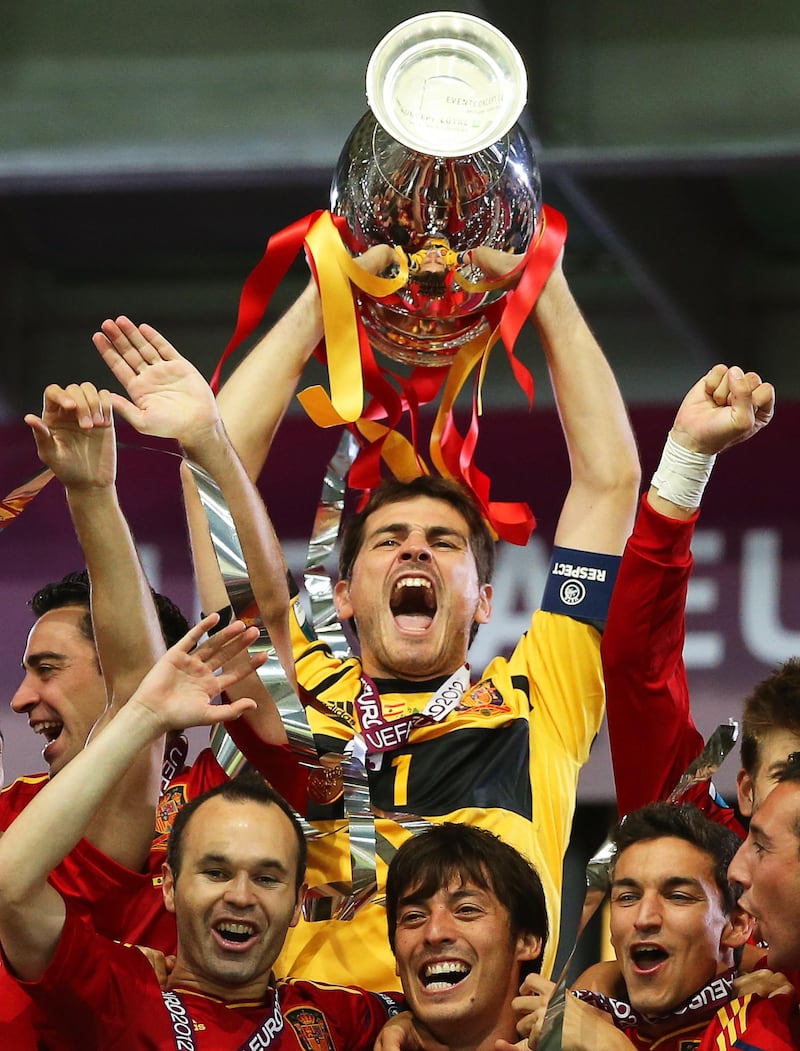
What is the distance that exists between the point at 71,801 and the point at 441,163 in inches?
49.1

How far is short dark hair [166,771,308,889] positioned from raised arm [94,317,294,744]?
0.15m

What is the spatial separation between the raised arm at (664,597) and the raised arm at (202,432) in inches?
22.0

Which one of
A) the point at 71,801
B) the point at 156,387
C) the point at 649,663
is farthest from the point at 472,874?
the point at 156,387

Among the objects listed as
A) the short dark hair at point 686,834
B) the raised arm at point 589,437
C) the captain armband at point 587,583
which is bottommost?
the short dark hair at point 686,834

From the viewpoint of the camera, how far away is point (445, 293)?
3.57 m

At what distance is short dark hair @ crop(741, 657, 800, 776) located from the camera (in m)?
3.27

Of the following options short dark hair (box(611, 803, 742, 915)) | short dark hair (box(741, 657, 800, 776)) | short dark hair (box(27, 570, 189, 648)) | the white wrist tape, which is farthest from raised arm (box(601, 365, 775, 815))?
short dark hair (box(27, 570, 189, 648))

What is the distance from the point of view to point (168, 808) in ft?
12.2

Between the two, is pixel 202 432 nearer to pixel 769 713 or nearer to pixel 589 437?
pixel 589 437

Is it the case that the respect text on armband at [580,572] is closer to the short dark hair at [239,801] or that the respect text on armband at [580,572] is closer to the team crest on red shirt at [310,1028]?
the short dark hair at [239,801]

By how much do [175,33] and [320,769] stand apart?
9.76 feet

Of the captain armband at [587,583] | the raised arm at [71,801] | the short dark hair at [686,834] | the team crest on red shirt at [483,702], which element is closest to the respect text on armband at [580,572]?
the captain armband at [587,583]

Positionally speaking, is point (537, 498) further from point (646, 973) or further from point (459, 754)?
point (646, 973)

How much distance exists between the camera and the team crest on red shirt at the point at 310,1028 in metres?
3.11
